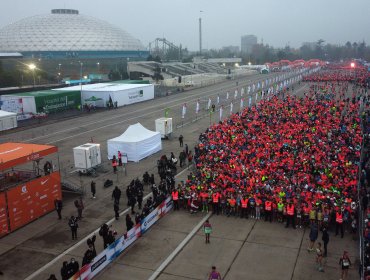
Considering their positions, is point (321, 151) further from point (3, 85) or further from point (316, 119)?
point (3, 85)

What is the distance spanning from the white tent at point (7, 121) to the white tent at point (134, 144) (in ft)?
63.0

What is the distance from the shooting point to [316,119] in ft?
106

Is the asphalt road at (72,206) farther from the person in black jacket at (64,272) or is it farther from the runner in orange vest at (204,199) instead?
the person in black jacket at (64,272)

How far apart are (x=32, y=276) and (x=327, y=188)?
1251 centimetres

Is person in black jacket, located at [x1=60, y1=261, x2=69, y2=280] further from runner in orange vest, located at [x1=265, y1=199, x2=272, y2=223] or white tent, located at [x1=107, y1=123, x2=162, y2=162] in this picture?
white tent, located at [x1=107, y1=123, x2=162, y2=162]

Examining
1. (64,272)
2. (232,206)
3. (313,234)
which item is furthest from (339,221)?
(64,272)

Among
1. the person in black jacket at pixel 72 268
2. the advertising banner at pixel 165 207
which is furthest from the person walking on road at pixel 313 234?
the person in black jacket at pixel 72 268

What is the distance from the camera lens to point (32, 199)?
18.1 metres

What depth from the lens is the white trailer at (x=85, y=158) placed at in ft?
79.5

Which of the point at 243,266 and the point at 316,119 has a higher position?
the point at 316,119

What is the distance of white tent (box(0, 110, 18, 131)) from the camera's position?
41.3 m

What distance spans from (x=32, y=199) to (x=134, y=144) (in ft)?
33.5

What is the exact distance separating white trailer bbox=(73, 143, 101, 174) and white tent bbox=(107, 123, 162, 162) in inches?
107

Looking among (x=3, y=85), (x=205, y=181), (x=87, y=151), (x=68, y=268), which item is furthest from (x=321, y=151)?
(x=3, y=85)
